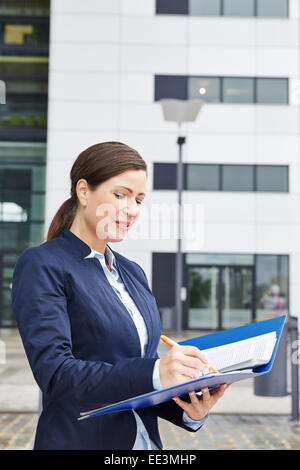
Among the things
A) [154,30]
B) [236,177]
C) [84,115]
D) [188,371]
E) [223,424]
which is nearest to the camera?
[188,371]

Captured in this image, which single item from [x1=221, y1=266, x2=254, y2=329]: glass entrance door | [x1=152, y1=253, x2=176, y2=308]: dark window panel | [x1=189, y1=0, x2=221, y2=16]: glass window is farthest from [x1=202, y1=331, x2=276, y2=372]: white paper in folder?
[x1=189, y1=0, x2=221, y2=16]: glass window

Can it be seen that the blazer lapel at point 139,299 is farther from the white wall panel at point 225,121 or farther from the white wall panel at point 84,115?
the white wall panel at point 225,121

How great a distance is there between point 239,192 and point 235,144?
1.57 m

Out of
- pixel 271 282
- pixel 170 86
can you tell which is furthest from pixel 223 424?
pixel 170 86

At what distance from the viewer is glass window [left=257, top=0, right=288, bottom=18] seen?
19125 millimetres

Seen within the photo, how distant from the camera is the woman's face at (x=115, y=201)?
4.48 feet

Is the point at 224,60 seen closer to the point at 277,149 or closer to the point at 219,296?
the point at 277,149

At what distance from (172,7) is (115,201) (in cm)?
1917

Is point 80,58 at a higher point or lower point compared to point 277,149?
higher

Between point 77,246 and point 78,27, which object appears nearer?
point 77,246

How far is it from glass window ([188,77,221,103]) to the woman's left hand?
18334mm

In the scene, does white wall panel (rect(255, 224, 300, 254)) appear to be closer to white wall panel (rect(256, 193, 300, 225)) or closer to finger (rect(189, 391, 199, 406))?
white wall panel (rect(256, 193, 300, 225))

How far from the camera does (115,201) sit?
1.37m

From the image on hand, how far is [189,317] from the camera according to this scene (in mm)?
18391
